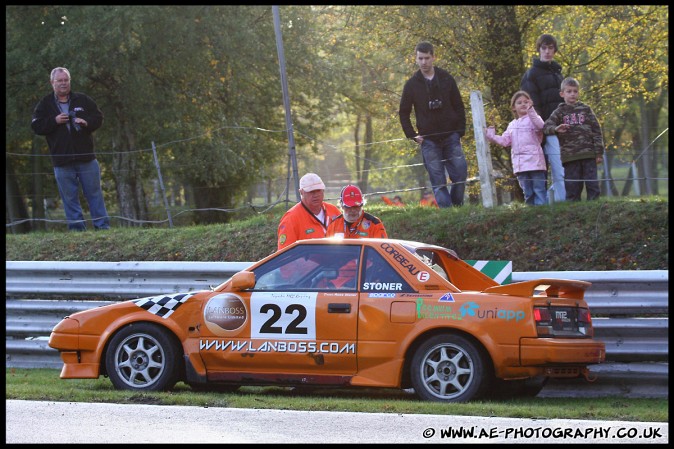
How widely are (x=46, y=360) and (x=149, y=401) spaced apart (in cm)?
343

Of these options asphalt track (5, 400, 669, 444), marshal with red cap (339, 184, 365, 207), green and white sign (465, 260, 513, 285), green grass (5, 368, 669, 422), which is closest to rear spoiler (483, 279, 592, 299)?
green grass (5, 368, 669, 422)

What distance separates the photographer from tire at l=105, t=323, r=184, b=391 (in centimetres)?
910

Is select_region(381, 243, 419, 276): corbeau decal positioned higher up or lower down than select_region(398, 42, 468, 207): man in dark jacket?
lower down

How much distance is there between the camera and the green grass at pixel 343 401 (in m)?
7.54

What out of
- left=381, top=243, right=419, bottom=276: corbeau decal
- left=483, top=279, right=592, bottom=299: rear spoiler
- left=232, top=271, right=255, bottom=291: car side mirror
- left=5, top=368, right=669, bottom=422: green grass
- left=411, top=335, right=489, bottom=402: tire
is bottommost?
left=5, top=368, right=669, bottom=422: green grass

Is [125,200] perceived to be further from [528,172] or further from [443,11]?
[528,172]

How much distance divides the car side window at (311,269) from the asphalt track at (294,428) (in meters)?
1.73

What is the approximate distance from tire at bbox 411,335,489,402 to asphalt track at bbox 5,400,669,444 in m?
1.29

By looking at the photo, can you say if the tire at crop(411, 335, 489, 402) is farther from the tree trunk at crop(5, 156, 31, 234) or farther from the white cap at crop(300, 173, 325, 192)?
the tree trunk at crop(5, 156, 31, 234)

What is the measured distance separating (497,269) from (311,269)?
5.63 ft

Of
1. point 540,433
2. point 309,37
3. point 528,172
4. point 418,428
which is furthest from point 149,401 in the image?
point 309,37

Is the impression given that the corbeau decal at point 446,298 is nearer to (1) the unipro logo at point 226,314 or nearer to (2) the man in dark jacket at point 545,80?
(1) the unipro logo at point 226,314

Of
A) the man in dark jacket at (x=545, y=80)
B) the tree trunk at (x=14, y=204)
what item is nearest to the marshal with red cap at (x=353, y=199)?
the man in dark jacket at (x=545, y=80)

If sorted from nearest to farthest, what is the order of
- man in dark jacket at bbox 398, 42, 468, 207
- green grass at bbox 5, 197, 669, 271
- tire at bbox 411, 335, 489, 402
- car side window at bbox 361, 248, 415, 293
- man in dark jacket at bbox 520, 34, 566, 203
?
tire at bbox 411, 335, 489, 402, car side window at bbox 361, 248, 415, 293, green grass at bbox 5, 197, 669, 271, man in dark jacket at bbox 398, 42, 468, 207, man in dark jacket at bbox 520, 34, 566, 203
